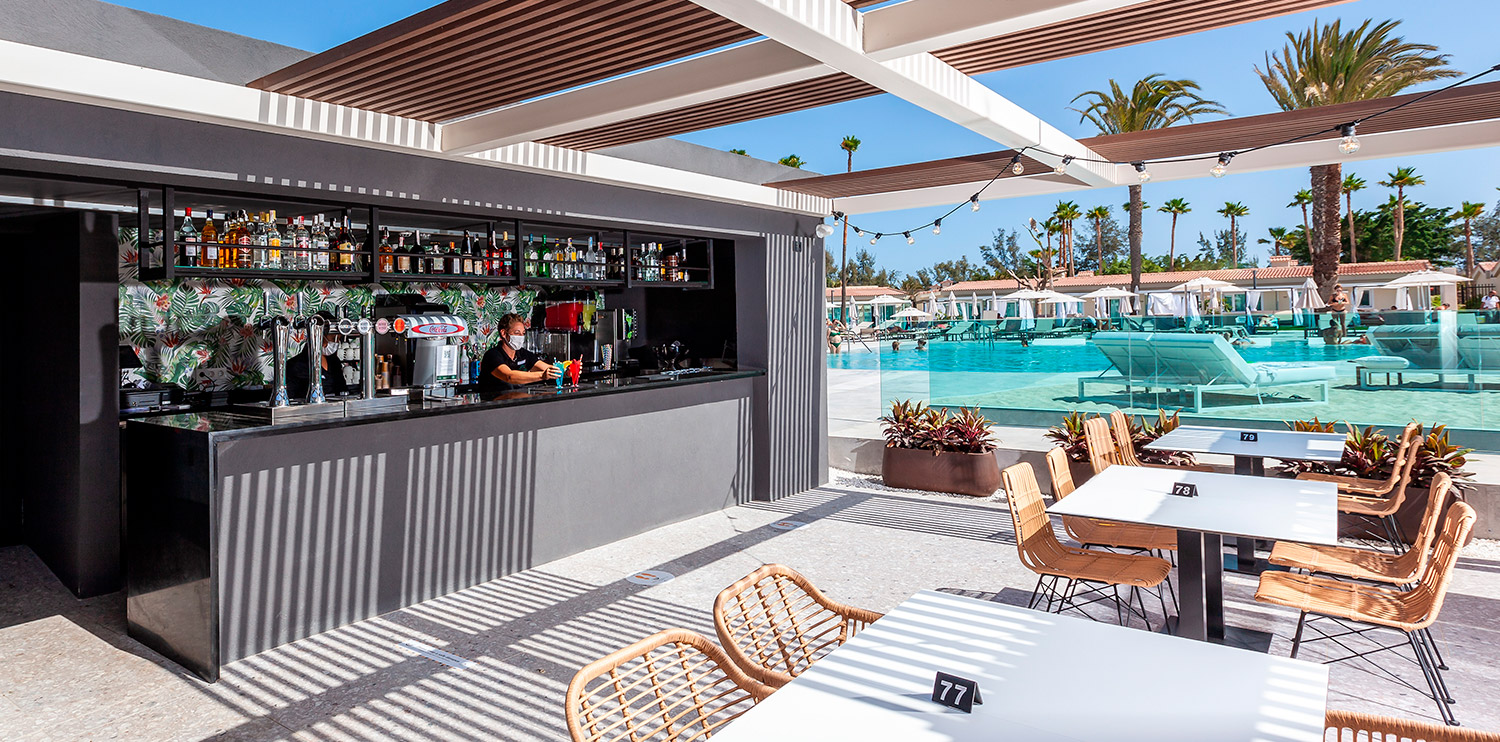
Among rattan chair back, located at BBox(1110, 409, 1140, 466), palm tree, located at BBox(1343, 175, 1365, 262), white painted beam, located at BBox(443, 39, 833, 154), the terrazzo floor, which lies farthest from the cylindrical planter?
palm tree, located at BBox(1343, 175, 1365, 262)

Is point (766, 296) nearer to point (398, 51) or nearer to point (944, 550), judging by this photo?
point (944, 550)

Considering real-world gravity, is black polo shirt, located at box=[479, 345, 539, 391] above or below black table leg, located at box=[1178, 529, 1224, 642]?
above

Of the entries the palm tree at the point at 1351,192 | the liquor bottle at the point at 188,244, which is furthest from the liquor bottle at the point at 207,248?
the palm tree at the point at 1351,192

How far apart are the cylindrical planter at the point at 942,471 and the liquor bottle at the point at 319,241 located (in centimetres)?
514

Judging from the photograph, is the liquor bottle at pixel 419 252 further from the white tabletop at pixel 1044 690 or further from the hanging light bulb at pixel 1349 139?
the hanging light bulb at pixel 1349 139

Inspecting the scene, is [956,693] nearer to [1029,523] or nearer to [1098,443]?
[1029,523]

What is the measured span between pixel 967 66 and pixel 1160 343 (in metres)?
5.26

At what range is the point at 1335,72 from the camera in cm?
1412

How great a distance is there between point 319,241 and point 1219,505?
206 inches

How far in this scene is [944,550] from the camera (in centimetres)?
576

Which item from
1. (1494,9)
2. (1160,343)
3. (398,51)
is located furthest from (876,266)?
(398,51)

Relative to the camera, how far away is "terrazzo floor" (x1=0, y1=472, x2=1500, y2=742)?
3389mm

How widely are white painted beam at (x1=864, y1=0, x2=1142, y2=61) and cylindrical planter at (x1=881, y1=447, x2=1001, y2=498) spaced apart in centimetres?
487

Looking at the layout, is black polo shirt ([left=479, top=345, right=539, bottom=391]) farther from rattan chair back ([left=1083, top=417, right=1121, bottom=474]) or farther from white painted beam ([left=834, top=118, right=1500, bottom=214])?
rattan chair back ([left=1083, top=417, right=1121, bottom=474])
